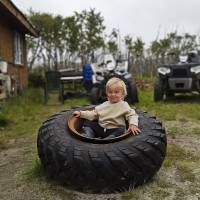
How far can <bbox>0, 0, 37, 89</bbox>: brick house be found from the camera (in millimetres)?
9547

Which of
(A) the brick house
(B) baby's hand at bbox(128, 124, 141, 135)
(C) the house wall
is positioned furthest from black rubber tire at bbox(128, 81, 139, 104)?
(B) baby's hand at bbox(128, 124, 141, 135)

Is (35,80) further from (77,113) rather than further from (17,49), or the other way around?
(77,113)

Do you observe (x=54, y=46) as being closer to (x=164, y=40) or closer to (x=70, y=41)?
(x=70, y=41)

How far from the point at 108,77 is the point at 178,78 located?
1.60 m

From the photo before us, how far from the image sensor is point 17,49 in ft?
40.5

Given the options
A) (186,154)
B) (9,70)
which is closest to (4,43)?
(9,70)

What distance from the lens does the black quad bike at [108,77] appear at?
8.28 m

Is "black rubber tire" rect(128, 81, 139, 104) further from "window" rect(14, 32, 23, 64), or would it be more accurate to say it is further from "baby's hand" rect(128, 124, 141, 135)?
"baby's hand" rect(128, 124, 141, 135)

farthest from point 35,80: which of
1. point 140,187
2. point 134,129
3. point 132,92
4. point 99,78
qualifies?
point 140,187

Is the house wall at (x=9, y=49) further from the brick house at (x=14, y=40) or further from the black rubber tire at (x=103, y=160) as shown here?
the black rubber tire at (x=103, y=160)

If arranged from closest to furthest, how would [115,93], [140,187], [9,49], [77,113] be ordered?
[140,187] → [115,93] → [77,113] → [9,49]

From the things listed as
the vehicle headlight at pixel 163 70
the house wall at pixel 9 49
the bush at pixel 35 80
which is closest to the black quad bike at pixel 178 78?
the vehicle headlight at pixel 163 70

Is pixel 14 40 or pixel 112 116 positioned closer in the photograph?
pixel 112 116

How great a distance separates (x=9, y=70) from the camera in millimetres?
10500
